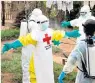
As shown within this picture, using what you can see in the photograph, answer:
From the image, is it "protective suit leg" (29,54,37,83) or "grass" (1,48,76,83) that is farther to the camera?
"grass" (1,48,76,83)

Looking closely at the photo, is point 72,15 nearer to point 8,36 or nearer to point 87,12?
point 8,36

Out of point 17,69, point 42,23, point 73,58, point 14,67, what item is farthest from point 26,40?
point 14,67

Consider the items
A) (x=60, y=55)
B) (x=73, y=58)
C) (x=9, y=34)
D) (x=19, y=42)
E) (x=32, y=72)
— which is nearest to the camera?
(x=73, y=58)

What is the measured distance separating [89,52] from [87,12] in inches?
138

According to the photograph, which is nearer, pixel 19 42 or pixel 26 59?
pixel 19 42

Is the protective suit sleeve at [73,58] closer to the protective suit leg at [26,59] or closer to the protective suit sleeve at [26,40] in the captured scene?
the protective suit sleeve at [26,40]

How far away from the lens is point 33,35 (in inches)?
232

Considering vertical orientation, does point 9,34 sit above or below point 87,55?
below

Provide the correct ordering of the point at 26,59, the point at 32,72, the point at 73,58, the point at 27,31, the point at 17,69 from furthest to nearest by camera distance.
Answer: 1. the point at 17,69
2. the point at 26,59
3. the point at 27,31
4. the point at 32,72
5. the point at 73,58

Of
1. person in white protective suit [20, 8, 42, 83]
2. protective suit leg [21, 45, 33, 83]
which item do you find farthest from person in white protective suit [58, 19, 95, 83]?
protective suit leg [21, 45, 33, 83]

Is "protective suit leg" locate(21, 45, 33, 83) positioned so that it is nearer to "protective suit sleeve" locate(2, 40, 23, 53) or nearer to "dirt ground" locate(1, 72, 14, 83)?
"dirt ground" locate(1, 72, 14, 83)

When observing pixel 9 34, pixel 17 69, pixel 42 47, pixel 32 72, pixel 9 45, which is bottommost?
pixel 17 69

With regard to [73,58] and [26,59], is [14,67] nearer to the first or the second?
[26,59]

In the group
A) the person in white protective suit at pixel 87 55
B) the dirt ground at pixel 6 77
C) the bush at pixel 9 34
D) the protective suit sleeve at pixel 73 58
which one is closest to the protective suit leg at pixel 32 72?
the protective suit sleeve at pixel 73 58
